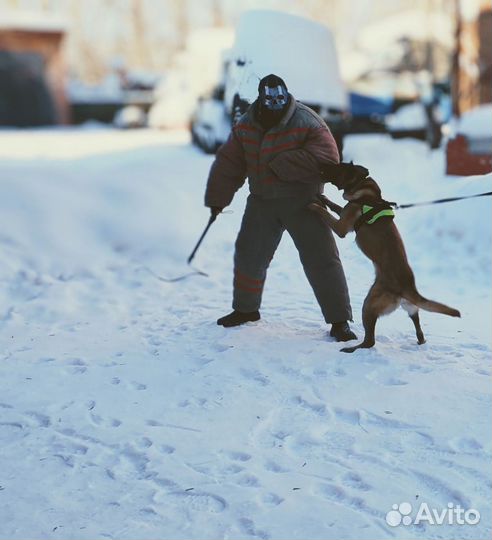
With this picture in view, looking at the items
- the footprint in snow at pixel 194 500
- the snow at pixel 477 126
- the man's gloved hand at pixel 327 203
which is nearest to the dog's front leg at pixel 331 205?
the man's gloved hand at pixel 327 203

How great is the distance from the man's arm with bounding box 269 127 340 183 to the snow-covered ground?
0.84 meters

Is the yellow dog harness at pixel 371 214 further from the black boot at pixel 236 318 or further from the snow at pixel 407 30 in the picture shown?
the snow at pixel 407 30

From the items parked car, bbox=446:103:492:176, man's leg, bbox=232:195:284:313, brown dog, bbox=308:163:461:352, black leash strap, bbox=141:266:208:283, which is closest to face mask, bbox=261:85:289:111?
brown dog, bbox=308:163:461:352

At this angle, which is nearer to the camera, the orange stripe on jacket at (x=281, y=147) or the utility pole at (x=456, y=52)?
the orange stripe on jacket at (x=281, y=147)

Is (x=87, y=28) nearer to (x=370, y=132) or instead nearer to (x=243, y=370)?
(x=370, y=132)

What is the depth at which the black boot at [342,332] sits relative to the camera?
15.4 ft

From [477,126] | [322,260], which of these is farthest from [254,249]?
[477,126]

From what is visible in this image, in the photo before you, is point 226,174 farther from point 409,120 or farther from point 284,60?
point 409,120

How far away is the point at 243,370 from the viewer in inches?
168

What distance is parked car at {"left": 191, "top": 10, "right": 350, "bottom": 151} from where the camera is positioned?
19.0 feet

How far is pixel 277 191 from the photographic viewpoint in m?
4.67

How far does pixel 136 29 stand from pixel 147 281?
35509 mm

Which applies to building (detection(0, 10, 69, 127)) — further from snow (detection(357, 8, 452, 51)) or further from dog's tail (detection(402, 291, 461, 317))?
dog's tail (detection(402, 291, 461, 317))

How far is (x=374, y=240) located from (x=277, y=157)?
29.7 inches
